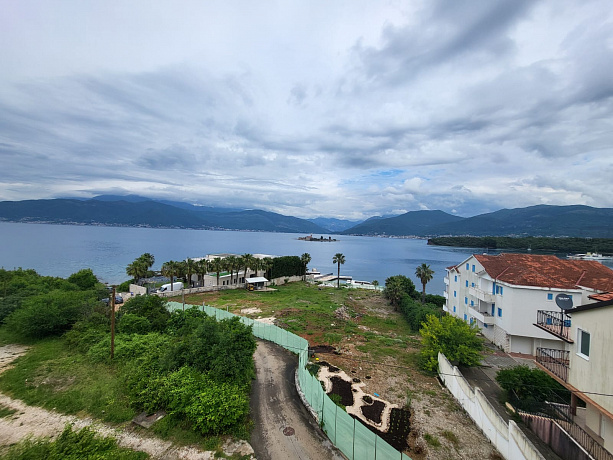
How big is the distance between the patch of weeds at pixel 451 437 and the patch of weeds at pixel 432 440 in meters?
0.63

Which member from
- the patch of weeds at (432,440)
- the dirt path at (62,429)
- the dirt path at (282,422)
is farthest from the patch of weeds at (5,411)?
the patch of weeds at (432,440)

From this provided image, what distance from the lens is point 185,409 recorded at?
1473 cm

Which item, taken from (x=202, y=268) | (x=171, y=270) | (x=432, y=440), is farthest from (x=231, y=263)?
(x=432, y=440)

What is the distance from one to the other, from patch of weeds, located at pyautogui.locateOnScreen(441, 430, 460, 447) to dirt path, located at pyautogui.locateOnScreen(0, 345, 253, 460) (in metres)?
10.3

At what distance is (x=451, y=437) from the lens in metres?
15.3

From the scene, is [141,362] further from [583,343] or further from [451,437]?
[583,343]

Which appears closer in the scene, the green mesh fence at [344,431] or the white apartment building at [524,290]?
the green mesh fence at [344,431]

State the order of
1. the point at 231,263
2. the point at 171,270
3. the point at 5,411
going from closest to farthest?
the point at 5,411
the point at 171,270
the point at 231,263

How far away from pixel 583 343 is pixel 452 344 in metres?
12.0

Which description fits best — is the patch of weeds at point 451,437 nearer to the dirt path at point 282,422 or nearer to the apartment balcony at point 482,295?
the dirt path at point 282,422

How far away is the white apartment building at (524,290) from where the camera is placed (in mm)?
28000

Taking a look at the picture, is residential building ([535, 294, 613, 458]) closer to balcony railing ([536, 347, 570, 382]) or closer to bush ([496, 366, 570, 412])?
balcony railing ([536, 347, 570, 382])

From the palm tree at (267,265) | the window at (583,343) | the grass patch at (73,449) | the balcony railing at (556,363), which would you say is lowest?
the grass patch at (73,449)

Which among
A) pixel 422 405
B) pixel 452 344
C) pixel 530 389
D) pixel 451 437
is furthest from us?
pixel 452 344
